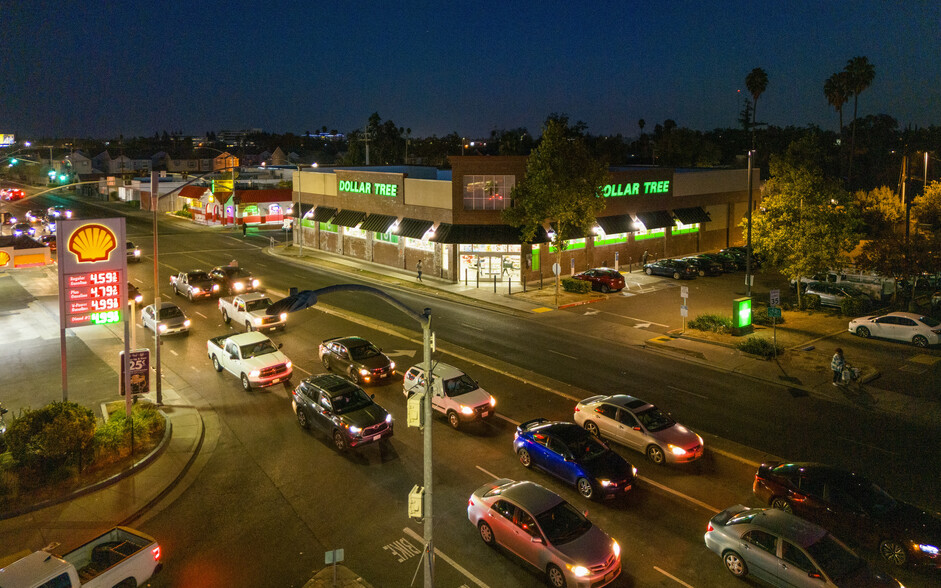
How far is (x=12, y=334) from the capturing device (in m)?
31.2

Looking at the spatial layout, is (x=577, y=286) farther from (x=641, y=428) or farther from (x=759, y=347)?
(x=641, y=428)

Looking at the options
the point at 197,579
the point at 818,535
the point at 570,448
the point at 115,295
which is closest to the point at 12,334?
the point at 115,295

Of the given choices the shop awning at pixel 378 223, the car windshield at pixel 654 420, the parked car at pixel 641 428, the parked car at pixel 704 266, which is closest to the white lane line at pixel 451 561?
the parked car at pixel 641 428

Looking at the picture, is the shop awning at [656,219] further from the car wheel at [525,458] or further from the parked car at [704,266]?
the car wheel at [525,458]

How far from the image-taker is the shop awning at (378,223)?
161 feet

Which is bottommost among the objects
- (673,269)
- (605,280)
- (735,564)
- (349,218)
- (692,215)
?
(735,564)

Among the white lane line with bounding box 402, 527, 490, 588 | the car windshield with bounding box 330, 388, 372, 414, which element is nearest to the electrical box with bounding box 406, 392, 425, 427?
the white lane line with bounding box 402, 527, 490, 588

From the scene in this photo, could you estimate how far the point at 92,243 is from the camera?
1814 cm

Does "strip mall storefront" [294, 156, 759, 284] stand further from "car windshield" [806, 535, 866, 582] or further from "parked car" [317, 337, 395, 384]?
"car windshield" [806, 535, 866, 582]

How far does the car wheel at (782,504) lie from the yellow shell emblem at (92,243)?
62.3 ft

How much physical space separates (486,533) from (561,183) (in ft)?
87.9

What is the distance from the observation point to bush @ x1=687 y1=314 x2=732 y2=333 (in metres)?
30.6

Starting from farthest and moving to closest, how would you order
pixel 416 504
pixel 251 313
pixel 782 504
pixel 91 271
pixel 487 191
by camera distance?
pixel 487 191 < pixel 251 313 < pixel 91 271 < pixel 782 504 < pixel 416 504

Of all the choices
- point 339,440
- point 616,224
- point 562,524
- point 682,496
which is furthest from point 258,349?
point 616,224
